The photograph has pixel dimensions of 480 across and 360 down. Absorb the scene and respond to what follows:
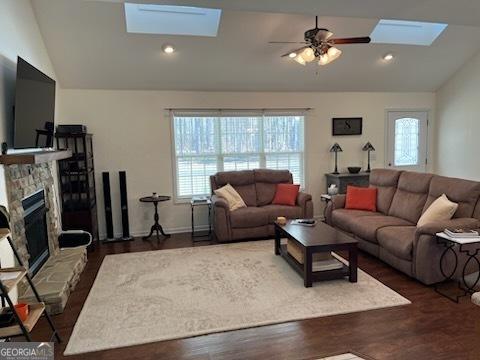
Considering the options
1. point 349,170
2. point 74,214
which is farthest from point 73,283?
point 349,170

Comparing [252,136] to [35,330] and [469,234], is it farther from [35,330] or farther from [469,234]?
[35,330]

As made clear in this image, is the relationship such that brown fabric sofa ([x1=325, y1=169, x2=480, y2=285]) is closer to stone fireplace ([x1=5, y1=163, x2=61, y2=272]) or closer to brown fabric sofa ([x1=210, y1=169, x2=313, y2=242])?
brown fabric sofa ([x1=210, y1=169, x2=313, y2=242])

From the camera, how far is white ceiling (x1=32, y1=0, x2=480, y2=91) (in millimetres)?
3270

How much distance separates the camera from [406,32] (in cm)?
548

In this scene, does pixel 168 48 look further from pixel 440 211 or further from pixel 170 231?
pixel 440 211

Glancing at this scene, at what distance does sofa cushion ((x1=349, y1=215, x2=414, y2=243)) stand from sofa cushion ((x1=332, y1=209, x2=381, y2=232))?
9 cm

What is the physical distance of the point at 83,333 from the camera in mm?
2826

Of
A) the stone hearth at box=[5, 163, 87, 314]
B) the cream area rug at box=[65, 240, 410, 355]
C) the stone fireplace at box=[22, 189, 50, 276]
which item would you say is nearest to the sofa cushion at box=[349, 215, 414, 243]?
the cream area rug at box=[65, 240, 410, 355]

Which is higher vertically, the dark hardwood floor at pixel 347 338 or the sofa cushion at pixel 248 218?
the sofa cushion at pixel 248 218

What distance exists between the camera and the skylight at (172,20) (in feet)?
14.7

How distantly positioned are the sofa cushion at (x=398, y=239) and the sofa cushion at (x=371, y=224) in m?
0.12

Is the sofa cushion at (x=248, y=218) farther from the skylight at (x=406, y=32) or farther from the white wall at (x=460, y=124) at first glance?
the white wall at (x=460, y=124)

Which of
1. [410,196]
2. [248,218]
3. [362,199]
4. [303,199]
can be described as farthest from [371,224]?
[248,218]

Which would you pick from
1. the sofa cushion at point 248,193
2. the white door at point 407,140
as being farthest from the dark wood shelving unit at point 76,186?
the white door at point 407,140
